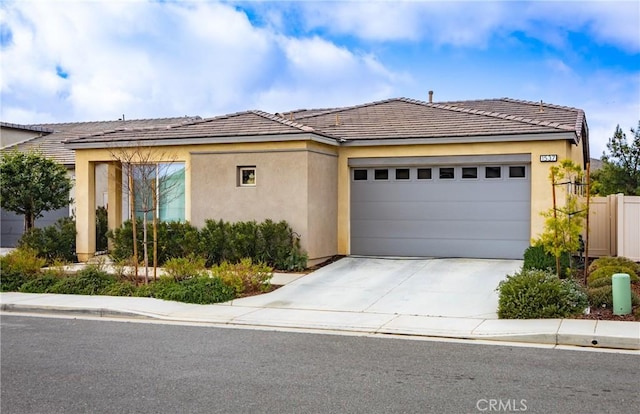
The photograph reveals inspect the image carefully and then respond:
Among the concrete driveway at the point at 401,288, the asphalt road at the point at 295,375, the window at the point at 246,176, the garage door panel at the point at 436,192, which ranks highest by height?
the window at the point at 246,176

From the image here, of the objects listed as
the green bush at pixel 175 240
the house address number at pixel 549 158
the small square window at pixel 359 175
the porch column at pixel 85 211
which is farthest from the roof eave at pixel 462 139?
the porch column at pixel 85 211

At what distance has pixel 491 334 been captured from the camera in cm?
974

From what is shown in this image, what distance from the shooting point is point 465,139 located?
659 inches

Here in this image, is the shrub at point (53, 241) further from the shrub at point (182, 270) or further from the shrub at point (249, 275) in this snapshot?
the shrub at point (249, 275)

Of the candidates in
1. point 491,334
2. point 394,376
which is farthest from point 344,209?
point 394,376

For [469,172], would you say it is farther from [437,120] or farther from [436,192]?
[437,120]

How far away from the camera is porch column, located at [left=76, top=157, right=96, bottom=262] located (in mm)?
18828

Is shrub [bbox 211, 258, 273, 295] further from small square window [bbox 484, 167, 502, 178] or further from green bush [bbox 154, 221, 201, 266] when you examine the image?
small square window [bbox 484, 167, 502, 178]

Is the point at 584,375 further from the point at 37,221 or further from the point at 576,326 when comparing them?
the point at 37,221

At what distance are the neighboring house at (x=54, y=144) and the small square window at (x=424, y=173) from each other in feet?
30.7

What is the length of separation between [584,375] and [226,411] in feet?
13.1

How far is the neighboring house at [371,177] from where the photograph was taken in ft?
53.9

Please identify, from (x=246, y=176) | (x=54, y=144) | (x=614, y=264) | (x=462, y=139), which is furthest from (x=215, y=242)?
(x=54, y=144)

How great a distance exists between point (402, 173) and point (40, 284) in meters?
9.17
